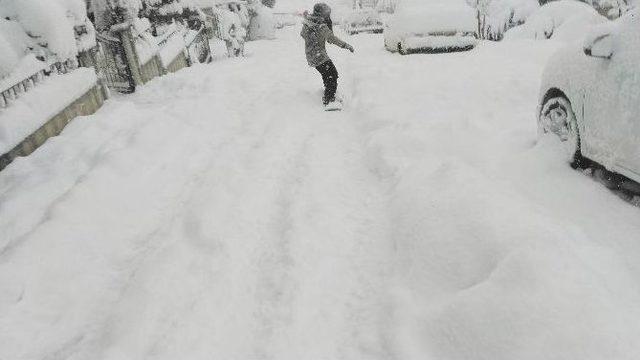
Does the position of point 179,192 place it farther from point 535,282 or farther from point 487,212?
point 535,282

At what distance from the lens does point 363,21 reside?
67.3 ft

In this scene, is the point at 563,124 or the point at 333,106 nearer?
the point at 563,124

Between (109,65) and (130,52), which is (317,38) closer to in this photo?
(130,52)

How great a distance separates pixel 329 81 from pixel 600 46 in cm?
445

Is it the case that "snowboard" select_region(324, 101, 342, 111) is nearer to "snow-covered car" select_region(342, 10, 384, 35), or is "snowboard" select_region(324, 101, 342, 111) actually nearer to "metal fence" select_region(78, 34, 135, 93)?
"metal fence" select_region(78, 34, 135, 93)

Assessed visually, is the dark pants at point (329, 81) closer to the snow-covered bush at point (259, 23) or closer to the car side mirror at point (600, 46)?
the car side mirror at point (600, 46)

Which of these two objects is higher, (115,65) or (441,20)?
(115,65)

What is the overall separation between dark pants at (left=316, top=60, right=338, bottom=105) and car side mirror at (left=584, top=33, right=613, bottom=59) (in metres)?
4.31

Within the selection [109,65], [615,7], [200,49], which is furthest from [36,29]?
[615,7]

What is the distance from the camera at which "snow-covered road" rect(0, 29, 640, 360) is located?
8.50 ft

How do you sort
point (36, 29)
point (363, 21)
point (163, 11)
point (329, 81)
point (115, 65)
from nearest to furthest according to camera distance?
point (36, 29), point (329, 81), point (115, 65), point (163, 11), point (363, 21)

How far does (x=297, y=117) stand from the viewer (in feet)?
23.3

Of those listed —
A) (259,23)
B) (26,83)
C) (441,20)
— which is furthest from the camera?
(259,23)

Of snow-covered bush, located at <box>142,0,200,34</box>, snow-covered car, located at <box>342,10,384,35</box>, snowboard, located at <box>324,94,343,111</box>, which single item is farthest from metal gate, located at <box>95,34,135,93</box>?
snow-covered car, located at <box>342,10,384,35</box>
